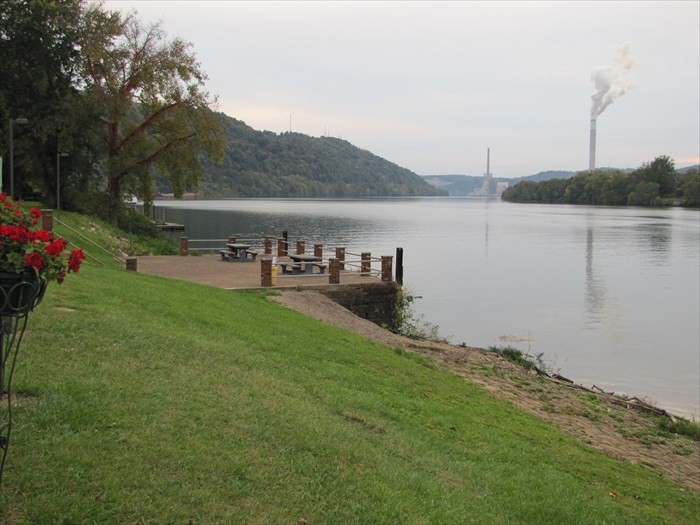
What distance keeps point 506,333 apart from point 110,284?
1422 centimetres

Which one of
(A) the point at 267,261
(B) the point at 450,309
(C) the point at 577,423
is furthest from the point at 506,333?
(C) the point at 577,423

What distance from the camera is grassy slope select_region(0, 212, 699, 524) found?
407 cm

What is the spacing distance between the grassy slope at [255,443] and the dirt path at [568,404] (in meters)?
0.94

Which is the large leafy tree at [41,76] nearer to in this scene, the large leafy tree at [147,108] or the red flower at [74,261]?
the large leafy tree at [147,108]

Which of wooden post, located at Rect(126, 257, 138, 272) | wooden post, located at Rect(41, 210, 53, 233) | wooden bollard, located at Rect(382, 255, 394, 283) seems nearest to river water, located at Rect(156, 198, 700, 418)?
wooden bollard, located at Rect(382, 255, 394, 283)

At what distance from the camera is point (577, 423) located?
34.3ft

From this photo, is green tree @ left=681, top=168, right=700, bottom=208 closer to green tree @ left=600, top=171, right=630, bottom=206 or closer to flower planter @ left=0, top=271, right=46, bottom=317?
green tree @ left=600, top=171, right=630, bottom=206

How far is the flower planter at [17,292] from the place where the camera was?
121 inches

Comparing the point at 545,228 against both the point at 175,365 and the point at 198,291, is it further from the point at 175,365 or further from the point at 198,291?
the point at 175,365

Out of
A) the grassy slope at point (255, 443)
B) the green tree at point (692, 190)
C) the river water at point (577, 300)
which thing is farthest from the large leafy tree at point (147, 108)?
the green tree at point (692, 190)

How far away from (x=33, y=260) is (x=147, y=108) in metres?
35.1

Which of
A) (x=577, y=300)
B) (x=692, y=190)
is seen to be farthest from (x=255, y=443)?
(x=692, y=190)

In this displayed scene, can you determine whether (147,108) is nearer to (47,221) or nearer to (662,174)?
(47,221)

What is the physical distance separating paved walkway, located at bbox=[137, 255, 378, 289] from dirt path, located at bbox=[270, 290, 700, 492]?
1808 millimetres
